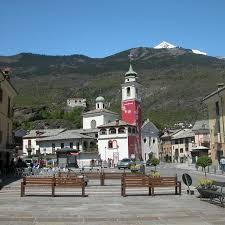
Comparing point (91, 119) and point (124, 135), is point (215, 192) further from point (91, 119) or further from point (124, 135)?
point (91, 119)

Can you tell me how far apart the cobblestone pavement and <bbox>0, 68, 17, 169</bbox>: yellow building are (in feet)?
63.6

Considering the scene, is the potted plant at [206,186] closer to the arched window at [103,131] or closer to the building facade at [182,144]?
the arched window at [103,131]

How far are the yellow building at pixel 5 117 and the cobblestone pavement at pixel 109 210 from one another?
19.4 meters

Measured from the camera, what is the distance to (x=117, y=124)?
271 ft

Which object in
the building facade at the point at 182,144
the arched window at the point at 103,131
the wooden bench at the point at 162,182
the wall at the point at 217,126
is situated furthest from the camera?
the building facade at the point at 182,144

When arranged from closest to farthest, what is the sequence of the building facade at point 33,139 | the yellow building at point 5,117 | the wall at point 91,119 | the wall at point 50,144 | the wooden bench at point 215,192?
the wooden bench at point 215,192, the yellow building at point 5,117, the wall at point 50,144, the wall at point 91,119, the building facade at point 33,139

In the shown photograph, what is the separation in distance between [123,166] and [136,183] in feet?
131

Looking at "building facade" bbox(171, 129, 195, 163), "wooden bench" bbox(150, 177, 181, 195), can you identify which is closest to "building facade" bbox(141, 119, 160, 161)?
"building facade" bbox(171, 129, 195, 163)

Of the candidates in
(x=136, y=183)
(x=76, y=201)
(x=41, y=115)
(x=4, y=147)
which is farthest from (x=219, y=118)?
(x=41, y=115)

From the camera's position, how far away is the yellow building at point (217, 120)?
4659 centimetres

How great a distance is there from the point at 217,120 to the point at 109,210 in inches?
1394

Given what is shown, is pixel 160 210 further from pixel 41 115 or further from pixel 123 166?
pixel 41 115

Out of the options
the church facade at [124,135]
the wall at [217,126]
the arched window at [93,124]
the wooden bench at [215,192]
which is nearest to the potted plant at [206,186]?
the wooden bench at [215,192]

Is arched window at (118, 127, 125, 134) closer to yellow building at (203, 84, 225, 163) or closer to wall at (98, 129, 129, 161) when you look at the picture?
wall at (98, 129, 129, 161)
